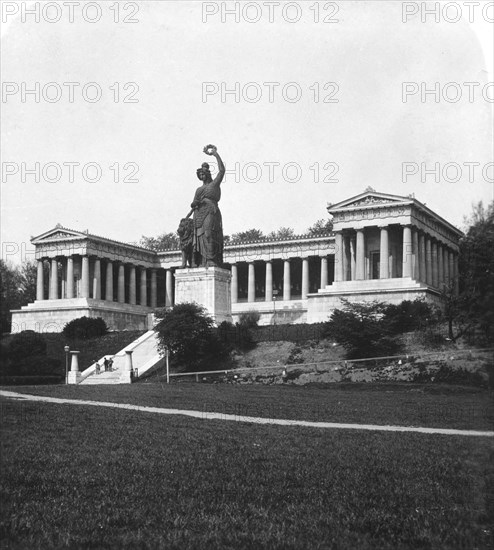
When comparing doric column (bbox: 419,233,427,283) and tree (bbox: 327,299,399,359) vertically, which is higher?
doric column (bbox: 419,233,427,283)

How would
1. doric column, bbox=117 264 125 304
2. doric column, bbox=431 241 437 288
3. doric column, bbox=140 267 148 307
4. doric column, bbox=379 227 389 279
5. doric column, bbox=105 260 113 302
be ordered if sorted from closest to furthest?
doric column, bbox=379 227 389 279, doric column, bbox=431 241 437 288, doric column, bbox=105 260 113 302, doric column, bbox=117 264 125 304, doric column, bbox=140 267 148 307

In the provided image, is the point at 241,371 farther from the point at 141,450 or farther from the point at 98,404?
the point at 141,450

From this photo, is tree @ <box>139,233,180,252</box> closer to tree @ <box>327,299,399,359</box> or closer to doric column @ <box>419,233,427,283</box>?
doric column @ <box>419,233,427,283</box>

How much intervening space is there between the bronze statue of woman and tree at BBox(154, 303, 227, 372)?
785cm

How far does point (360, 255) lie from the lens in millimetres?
78938

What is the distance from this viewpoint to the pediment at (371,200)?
7619 centimetres

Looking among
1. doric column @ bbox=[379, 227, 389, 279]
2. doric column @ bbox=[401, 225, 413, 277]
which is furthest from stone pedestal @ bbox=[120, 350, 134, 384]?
doric column @ bbox=[401, 225, 413, 277]

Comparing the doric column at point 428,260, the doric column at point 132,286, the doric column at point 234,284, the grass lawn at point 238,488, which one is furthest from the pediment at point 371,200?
the grass lawn at point 238,488

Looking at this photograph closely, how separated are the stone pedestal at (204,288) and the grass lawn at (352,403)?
22.0m

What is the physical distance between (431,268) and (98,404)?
62.1 m

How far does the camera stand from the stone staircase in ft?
159

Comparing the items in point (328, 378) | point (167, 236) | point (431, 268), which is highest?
point (167, 236)

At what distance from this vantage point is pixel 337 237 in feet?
265

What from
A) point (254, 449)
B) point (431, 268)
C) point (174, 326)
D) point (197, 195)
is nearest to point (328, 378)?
point (174, 326)
